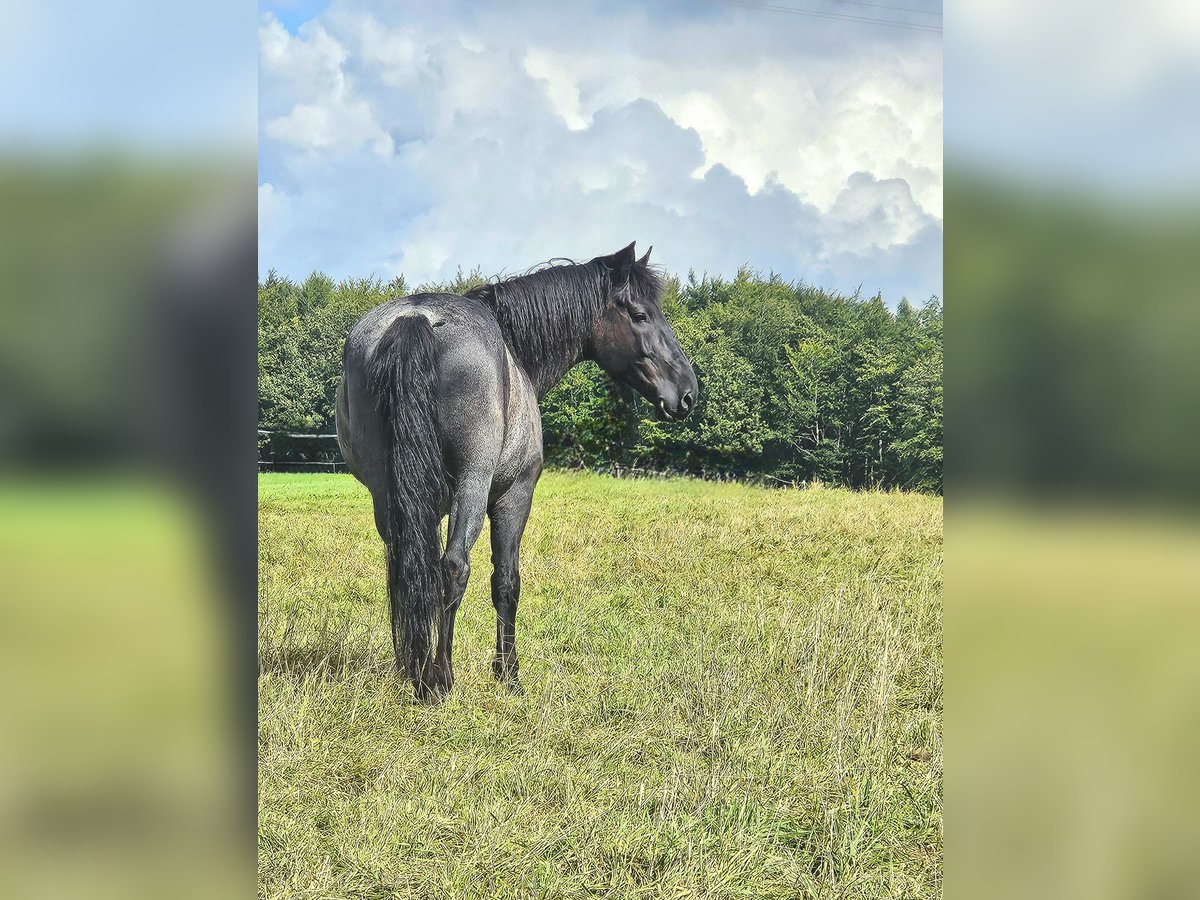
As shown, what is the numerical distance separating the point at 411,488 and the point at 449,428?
40 centimetres

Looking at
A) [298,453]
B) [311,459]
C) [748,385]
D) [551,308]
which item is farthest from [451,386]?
[748,385]

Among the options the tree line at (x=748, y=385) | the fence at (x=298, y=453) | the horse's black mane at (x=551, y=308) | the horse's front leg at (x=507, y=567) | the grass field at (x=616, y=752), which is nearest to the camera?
the grass field at (x=616, y=752)

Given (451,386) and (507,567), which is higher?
(451,386)

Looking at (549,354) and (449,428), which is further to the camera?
(549,354)

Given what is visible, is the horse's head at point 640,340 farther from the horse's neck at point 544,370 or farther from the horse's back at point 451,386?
the horse's back at point 451,386

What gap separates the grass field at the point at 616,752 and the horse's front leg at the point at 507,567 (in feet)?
0.52

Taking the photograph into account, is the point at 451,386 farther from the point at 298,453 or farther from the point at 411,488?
the point at 298,453

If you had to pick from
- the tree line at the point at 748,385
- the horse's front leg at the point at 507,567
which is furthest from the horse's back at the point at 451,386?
the tree line at the point at 748,385

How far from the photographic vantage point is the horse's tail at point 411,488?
427 cm

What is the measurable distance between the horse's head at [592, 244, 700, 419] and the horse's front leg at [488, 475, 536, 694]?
1.15 m

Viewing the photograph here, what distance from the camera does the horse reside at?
4.32 m

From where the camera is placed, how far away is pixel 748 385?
24281 millimetres

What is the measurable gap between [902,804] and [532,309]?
3391 mm
